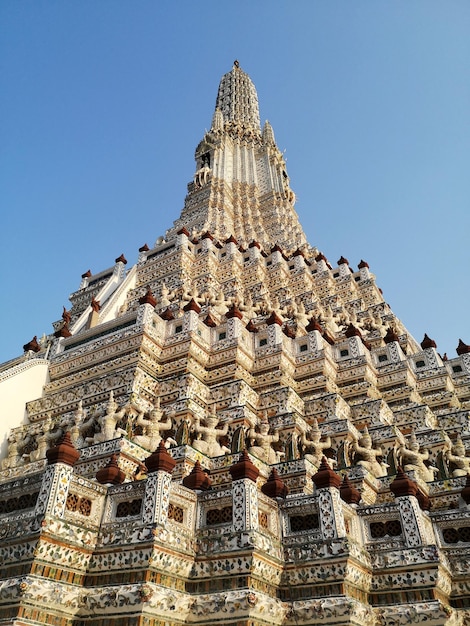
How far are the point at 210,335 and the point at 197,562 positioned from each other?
923 cm

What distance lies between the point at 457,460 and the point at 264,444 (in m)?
4.58

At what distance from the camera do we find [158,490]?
25.8 feet

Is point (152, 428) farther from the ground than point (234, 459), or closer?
farther from the ground

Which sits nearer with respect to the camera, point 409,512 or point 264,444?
point 409,512

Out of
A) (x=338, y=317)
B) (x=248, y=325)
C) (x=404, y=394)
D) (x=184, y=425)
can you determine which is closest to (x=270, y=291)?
(x=338, y=317)

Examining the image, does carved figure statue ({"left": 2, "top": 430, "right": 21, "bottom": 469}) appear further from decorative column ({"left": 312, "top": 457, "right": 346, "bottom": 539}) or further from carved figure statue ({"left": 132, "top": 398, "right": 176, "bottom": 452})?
decorative column ({"left": 312, "top": 457, "right": 346, "bottom": 539})

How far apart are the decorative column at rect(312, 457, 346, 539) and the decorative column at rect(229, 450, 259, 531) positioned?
1006mm

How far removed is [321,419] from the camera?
14.6 meters

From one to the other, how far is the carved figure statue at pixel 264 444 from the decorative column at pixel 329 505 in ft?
11.5

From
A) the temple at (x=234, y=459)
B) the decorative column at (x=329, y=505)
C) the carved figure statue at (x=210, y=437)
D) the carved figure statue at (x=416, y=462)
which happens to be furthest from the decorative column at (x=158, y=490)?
the carved figure statue at (x=416, y=462)

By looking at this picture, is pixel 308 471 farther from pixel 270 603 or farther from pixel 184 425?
pixel 270 603

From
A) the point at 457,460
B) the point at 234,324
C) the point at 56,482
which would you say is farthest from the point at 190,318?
the point at 56,482

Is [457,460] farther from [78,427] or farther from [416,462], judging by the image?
[78,427]

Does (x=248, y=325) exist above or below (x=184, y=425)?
above
